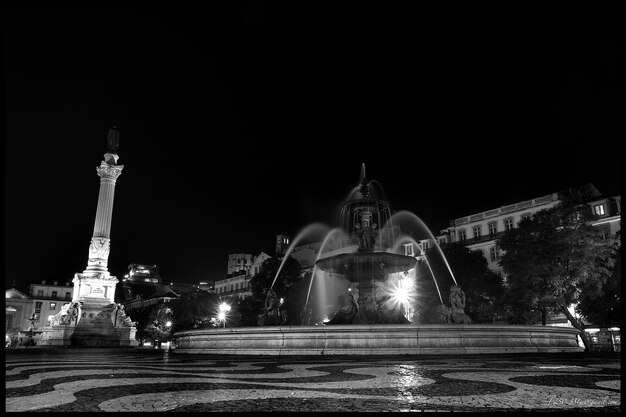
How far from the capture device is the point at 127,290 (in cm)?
15475

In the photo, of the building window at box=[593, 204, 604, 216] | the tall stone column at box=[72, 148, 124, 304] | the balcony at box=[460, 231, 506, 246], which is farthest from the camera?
the balcony at box=[460, 231, 506, 246]

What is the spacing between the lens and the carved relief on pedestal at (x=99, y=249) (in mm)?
41219

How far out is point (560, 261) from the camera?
34.3 metres

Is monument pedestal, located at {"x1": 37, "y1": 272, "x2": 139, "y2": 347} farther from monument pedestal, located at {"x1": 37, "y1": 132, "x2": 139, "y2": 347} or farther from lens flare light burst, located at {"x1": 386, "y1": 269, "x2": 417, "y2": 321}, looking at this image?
lens flare light burst, located at {"x1": 386, "y1": 269, "x2": 417, "y2": 321}

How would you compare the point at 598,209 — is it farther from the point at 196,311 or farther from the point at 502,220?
the point at 196,311

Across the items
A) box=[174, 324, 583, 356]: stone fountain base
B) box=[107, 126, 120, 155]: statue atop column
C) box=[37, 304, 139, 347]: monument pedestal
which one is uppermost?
box=[107, 126, 120, 155]: statue atop column

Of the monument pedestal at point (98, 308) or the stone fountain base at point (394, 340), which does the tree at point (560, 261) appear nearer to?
the stone fountain base at point (394, 340)

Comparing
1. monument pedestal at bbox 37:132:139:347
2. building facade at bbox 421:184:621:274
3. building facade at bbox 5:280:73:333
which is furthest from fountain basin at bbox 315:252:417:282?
building facade at bbox 5:280:73:333

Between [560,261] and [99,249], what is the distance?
37671mm

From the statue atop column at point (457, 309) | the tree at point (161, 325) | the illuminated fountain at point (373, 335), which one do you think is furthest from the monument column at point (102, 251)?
the tree at point (161, 325)

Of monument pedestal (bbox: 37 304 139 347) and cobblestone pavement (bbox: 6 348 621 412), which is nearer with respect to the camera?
cobblestone pavement (bbox: 6 348 621 412)

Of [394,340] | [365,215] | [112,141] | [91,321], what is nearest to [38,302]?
[112,141]

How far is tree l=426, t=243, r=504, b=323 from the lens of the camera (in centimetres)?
4628

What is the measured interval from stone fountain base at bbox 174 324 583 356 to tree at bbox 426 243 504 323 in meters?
30.9
